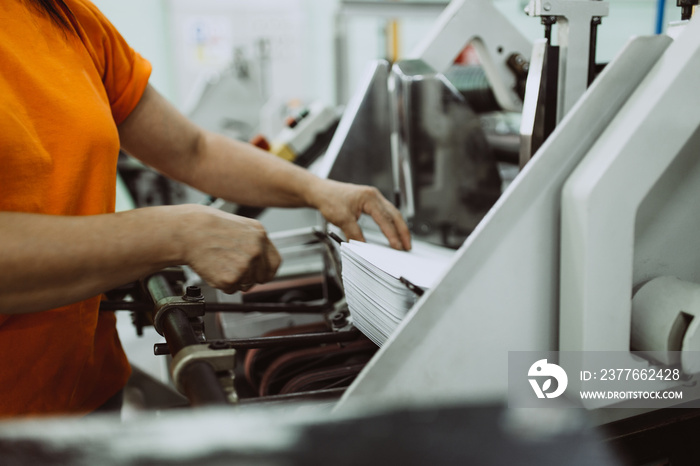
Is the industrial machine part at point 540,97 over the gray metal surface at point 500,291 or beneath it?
over

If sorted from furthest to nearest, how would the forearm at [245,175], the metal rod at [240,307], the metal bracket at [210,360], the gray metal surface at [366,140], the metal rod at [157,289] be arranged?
the gray metal surface at [366,140] → the forearm at [245,175] → the metal rod at [240,307] → the metal rod at [157,289] → the metal bracket at [210,360]

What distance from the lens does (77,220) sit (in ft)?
1.99

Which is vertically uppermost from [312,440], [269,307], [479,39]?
[479,39]

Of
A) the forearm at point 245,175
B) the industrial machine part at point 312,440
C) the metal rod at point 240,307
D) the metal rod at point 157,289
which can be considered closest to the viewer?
the industrial machine part at point 312,440

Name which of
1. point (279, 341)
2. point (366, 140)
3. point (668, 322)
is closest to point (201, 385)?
point (279, 341)

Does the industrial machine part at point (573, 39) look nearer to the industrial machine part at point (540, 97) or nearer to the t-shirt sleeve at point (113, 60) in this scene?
the industrial machine part at point (540, 97)

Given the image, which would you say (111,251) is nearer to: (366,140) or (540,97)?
(540,97)

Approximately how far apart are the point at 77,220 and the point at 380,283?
361 mm

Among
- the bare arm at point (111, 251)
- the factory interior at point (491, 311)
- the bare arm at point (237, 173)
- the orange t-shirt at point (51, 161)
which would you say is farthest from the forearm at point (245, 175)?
the bare arm at point (111, 251)

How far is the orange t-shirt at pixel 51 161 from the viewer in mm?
679

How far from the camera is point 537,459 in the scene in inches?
15.6

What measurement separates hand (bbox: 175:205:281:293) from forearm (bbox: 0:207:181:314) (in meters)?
0.02

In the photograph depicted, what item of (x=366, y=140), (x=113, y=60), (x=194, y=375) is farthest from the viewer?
(x=366, y=140)

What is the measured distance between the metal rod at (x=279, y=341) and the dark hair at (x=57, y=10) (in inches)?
19.7
